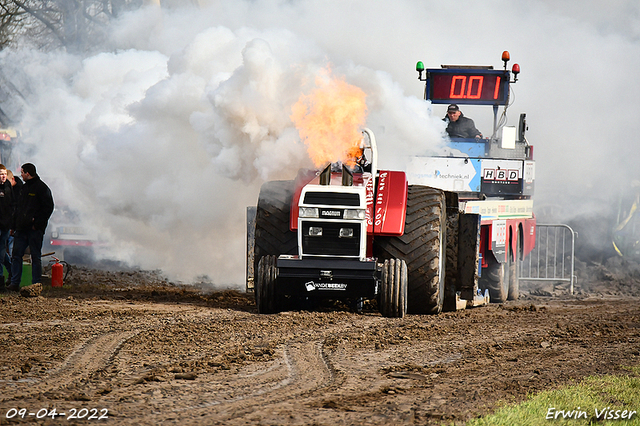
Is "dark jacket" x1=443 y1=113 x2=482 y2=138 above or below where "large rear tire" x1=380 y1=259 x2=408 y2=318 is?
above

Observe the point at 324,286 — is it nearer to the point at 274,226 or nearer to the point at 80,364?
the point at 274,226

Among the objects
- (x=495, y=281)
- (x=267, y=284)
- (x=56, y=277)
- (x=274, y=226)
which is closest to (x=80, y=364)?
(x=267, y=284)

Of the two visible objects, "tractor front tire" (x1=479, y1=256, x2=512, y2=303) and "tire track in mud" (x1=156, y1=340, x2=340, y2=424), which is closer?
"tire track in mud" (x1=156, y1=340, x2=340, y2=424)

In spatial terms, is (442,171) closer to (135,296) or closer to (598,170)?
(135,296)

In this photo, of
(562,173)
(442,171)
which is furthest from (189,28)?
(442,171)

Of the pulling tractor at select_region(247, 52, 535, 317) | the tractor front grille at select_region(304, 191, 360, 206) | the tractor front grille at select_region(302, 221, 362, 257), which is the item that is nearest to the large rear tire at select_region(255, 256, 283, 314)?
the pulling tractor at select_region(247, 52, 535, 317)

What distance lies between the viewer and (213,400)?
Answer: 5414 mm

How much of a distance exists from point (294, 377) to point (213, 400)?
991mm

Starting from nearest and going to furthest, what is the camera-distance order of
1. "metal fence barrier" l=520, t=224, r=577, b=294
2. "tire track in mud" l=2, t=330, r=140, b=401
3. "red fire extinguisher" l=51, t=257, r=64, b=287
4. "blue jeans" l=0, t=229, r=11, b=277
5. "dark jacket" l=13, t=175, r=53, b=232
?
"tire track in mud" l=2, t=330, r=140, b=401, "dark jacket" l=13, t=175, r=53, b=232, "blue jeans" l=0, t=229, r=11, b=277, "red fire extinguisher" l=51, t=257, r=64, b=287, "metal fence barrier" l=520, t=224, r=577, b=294

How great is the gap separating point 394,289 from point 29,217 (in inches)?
243

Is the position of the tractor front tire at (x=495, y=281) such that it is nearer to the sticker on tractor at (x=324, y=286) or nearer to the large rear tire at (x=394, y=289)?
the large rear tire at (x=394, y=289)

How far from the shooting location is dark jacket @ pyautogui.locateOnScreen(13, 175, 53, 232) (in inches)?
480

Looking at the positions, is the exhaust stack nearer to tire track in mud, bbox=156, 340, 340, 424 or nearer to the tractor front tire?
tire track in mud, bbox=156, 340, 340, 424

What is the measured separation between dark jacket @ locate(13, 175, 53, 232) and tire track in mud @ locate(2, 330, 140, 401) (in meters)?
4.73
